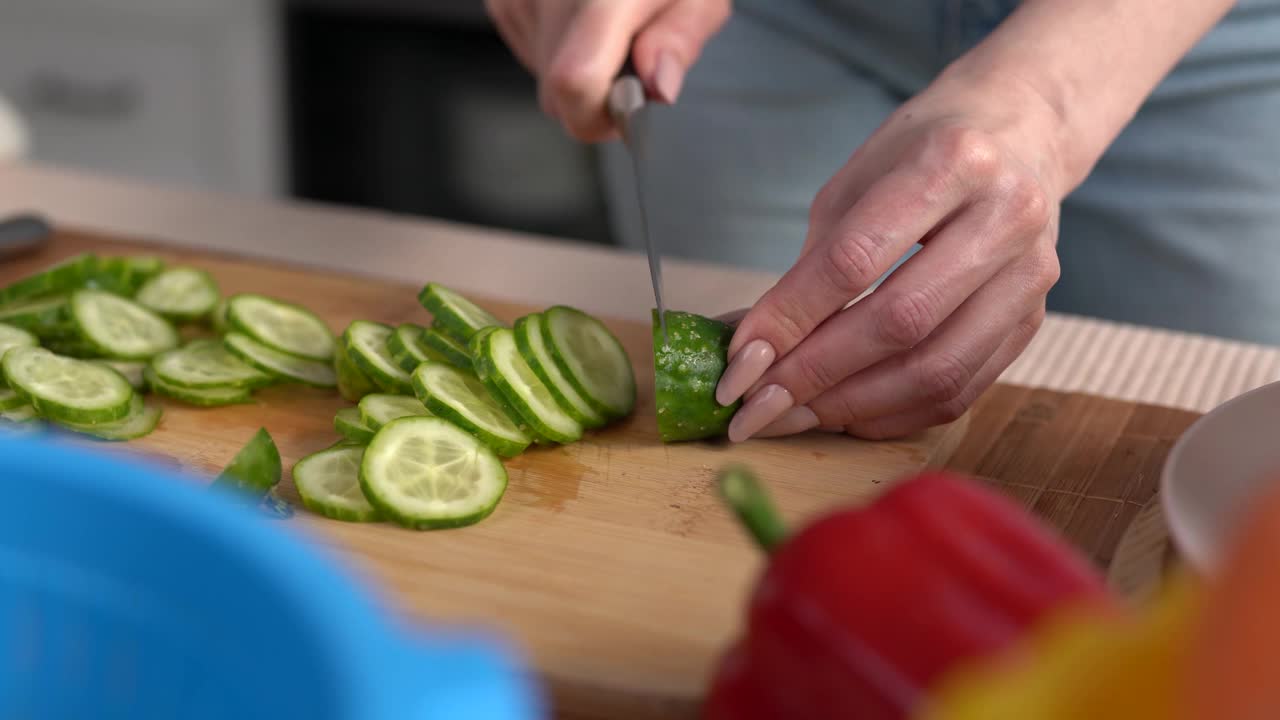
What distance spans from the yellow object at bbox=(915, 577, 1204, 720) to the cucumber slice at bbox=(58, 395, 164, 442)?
3.99 feet

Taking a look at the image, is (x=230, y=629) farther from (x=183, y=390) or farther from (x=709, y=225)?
(x=709, y=225)

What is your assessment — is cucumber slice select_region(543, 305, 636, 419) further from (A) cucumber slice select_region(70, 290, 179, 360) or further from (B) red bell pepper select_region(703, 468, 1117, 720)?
(B) red bell pepper select_region(703, 468, 1117, 720)

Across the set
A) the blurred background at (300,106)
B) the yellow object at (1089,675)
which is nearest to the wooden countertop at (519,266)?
the yellow object at (1089,675)

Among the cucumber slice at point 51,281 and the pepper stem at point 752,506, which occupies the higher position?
the pepper stem at point 752,506

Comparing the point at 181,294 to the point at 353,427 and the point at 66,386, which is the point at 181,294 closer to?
the point at 66,386

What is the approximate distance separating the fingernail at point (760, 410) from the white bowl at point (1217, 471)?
490 mm

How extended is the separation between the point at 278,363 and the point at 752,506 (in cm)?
110

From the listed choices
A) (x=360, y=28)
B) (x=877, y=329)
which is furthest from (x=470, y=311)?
(x=360, y=28)

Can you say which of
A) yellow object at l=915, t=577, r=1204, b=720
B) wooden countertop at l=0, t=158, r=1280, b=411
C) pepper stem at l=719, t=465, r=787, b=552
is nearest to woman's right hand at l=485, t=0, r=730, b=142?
wooden countertop at l=0, t=158, r=1280, b=411

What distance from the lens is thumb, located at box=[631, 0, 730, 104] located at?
75.4 inches

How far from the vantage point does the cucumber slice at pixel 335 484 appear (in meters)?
1.38

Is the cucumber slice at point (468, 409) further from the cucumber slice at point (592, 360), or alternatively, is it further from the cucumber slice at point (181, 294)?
the cucumber slice at point (181, 294)

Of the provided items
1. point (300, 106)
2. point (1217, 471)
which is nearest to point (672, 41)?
point (1217, 471)

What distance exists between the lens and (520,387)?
1553 millimetres
